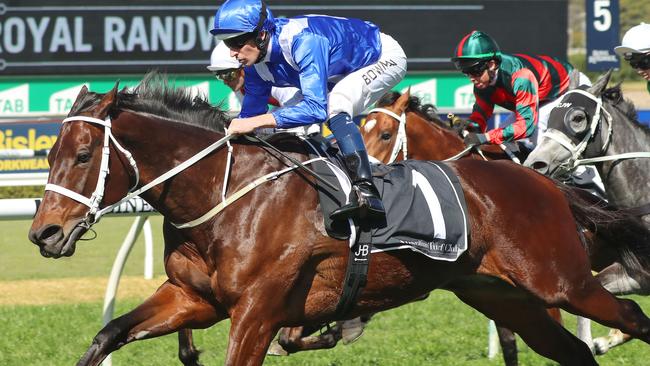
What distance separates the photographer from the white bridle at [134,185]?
375 centimetres

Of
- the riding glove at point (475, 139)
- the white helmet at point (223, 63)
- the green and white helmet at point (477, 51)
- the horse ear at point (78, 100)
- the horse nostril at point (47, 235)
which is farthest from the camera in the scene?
the riding glove at point (475, 139)

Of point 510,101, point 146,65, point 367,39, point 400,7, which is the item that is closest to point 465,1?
point 400,7

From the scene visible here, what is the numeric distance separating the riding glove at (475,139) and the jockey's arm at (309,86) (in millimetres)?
1993

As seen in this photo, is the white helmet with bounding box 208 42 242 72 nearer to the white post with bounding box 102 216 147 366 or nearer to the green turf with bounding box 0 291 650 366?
the white post with bounding box 102 216 147 366

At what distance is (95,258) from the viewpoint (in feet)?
31.7

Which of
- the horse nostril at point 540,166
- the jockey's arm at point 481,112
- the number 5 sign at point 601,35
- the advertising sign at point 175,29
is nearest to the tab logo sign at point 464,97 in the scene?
the advertising sign at point 175,29

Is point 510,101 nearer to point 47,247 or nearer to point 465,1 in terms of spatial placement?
point 47,247

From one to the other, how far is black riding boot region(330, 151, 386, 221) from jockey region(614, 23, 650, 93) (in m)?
1.85

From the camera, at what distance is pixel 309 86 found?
12.9 ft

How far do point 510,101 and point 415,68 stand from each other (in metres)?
5.26

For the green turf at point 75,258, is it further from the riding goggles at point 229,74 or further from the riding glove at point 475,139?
the riding glove at point 475,139

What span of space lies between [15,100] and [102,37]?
1093mm

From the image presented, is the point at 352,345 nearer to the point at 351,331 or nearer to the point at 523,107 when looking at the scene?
the point at 351,331

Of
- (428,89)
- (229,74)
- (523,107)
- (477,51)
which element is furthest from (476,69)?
(428,89)
